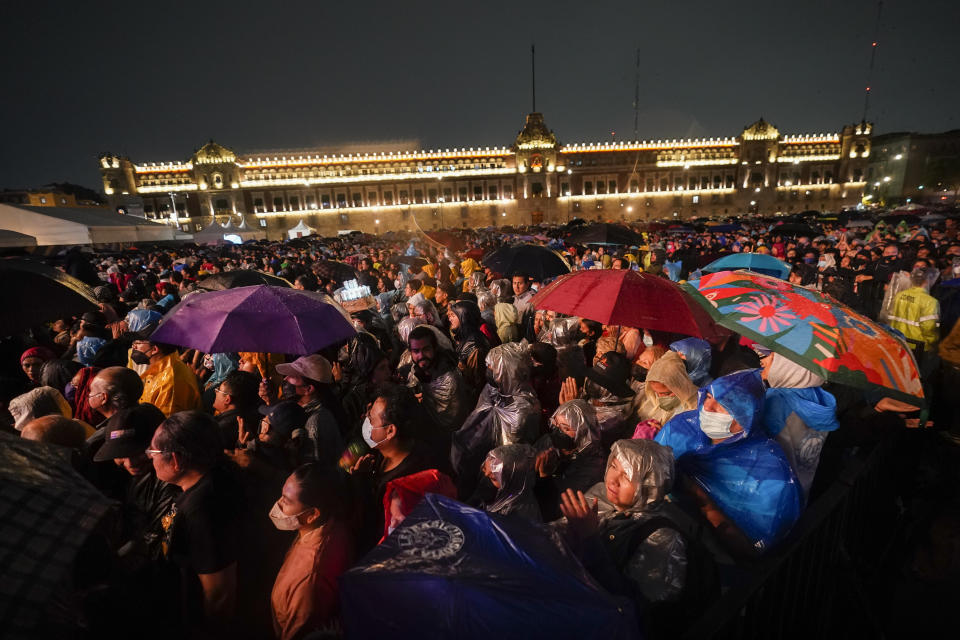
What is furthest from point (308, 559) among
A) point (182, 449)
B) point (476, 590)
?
point (476, 590)

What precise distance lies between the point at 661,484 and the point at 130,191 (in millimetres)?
70126

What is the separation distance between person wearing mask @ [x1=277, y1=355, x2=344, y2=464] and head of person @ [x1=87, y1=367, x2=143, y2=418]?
0.83 metres

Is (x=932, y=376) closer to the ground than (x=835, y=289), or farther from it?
closer to the ground

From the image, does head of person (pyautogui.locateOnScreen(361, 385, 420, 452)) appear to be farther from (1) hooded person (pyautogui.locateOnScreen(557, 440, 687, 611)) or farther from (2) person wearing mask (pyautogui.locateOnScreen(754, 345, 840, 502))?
(2) person wearing mask (pyautogui.locateOnScreen(754, 345, 840, 502))

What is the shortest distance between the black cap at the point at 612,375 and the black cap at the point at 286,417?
1.85m

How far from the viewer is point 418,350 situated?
10.7 feet

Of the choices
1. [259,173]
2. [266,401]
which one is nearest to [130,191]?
[259,173]

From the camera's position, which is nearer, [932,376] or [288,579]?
[288,579]

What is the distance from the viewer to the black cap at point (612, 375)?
2893 mm

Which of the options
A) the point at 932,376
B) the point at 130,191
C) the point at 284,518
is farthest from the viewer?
the point at 130,191

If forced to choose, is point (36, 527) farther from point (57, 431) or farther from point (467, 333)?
point (467, 333)

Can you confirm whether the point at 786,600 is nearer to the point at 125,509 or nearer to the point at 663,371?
the point at 663,371

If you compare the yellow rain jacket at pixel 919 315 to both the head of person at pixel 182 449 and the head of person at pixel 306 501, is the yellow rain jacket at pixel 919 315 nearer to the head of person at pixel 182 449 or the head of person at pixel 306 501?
the head of person at pixel 306 501

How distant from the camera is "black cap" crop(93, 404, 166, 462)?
195cm
